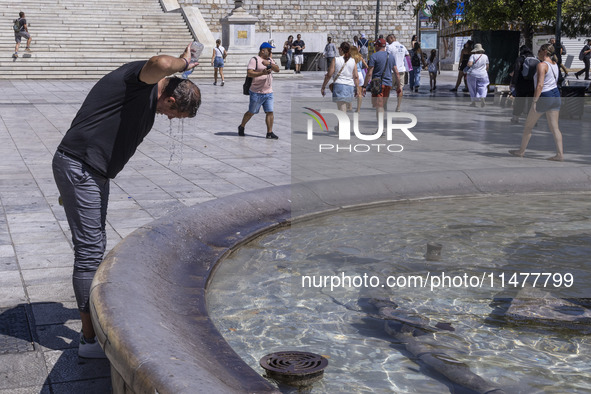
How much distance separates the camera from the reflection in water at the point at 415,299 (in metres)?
3.92

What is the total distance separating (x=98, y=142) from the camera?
388 cm

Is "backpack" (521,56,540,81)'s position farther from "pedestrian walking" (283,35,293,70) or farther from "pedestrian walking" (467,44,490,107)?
"pedestrian walking" (283,35,293,70)

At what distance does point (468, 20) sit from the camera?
76.5 feet

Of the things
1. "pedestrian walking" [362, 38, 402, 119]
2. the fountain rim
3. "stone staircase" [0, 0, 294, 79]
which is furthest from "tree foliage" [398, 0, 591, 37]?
the fountain rim

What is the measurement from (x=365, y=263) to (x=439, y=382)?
1969 millimetres

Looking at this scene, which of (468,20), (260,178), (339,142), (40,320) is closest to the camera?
(40,320)

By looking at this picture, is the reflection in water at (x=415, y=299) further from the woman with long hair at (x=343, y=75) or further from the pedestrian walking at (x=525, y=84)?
the pedestrian walking at (x=525, y=84)

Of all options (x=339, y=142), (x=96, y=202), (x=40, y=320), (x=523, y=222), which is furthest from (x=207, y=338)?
(x=339, y=142)

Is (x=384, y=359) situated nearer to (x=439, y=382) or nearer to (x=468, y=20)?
(x=439, y=382)

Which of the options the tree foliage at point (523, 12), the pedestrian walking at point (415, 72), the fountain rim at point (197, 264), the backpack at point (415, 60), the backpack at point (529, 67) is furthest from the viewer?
the backpack at point (415, 60)

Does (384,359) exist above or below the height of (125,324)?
below

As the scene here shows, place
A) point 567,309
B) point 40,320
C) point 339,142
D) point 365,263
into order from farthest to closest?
1. point 339,142
2. point 365,263
3. point 567,309
4. point 40,320

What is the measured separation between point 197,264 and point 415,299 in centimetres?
137

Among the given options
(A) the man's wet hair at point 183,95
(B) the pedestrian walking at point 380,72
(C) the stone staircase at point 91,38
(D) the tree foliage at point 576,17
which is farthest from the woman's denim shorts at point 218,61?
(A) the man's wet hair at point 183,95
